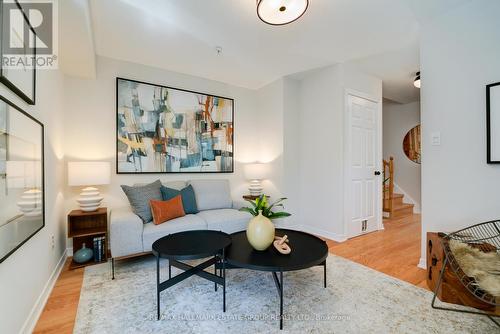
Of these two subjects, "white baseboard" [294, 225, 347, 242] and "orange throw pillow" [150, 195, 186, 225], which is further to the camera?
"white baseboard" [294, 225, 347, 242]

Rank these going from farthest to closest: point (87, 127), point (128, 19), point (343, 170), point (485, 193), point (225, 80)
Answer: point (225, 80) < point (343, 170) < point (87, 127) < point (128, 19) < point (485, 193)

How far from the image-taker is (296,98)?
3.82 metres

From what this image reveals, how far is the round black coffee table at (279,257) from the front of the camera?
156 cm

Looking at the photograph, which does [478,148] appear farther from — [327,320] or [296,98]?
[296,98]

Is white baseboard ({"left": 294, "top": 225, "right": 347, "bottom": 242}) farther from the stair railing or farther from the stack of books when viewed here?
the stack of books

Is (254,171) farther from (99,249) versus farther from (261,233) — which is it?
(99,249)

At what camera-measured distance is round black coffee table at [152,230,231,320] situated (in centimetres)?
161

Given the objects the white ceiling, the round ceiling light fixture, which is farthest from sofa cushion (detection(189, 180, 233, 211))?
the round ceiling light fixture

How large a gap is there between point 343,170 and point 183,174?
234 centimetres

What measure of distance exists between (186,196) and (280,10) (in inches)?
91.4

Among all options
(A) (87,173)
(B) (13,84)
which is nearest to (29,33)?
(B) (13,84)

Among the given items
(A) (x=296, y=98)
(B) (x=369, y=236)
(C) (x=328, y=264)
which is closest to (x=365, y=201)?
(B) (x=369, y=236)

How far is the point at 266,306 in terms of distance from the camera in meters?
1.73

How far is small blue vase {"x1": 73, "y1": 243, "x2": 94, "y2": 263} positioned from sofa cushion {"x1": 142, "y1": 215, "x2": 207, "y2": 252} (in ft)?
2.15
